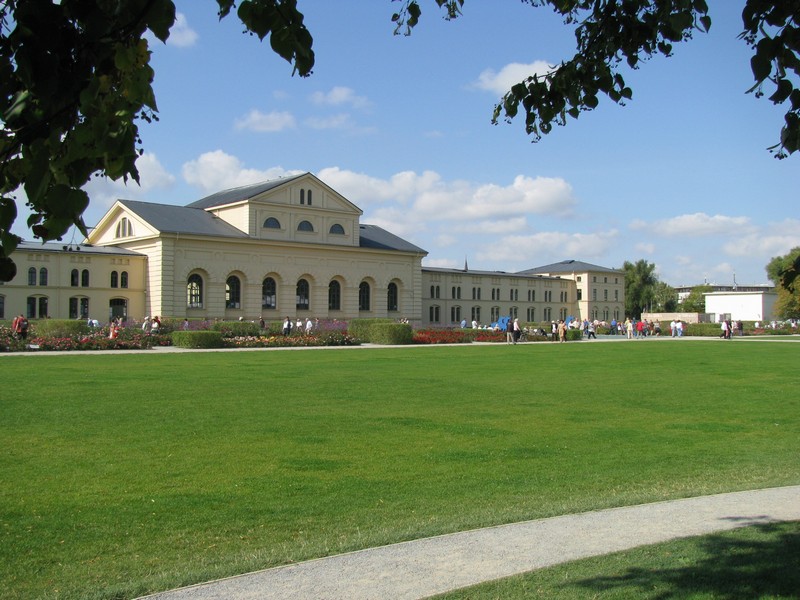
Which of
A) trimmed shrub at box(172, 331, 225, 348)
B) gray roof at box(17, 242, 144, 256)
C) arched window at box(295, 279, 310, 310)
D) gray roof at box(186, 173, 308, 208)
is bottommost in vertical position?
trimmed shrub at box(172, 331, 225, 348)

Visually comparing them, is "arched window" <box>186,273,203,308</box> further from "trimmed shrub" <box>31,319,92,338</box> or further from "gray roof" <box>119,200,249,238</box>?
"trimmed shrub" <box>31,319,92,338</box>

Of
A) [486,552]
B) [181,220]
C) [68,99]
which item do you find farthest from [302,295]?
[68,99]

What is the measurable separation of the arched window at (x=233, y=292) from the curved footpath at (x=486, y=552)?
53.5 meters

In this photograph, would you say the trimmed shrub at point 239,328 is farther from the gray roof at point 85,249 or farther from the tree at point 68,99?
the tree at point 68,99

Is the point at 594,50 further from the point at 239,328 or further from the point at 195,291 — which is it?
the point at 195,291

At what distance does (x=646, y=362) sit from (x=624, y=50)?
84.8 ft

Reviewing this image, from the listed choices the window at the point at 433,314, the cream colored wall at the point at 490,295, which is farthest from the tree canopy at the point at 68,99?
the window at the point at 433,314

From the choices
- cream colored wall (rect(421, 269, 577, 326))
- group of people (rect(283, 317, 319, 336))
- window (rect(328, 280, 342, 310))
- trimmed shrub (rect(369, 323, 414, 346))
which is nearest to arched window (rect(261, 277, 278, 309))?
group of people (rect(283, 317, 319, 336))

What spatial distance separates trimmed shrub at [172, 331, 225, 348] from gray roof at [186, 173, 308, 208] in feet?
77.3

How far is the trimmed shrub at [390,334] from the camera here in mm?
46719

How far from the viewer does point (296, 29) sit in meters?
3.51

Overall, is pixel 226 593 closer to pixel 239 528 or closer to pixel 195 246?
pixel 239 528

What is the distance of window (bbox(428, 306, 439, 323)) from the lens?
257 feet

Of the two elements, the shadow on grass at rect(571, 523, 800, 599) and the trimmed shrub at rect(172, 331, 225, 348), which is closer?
the shadow on grass at rect(571, 523, 800, 599)
